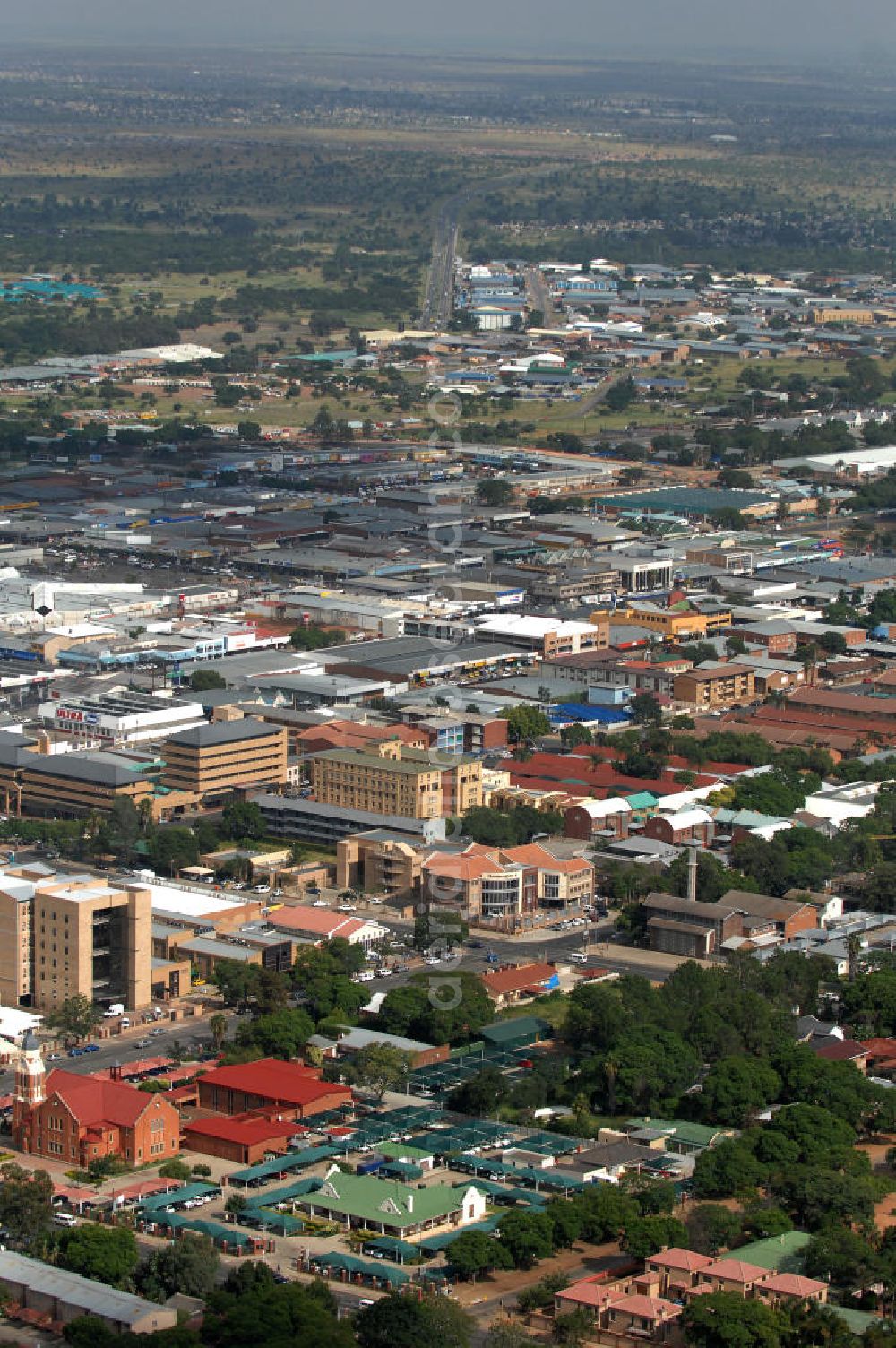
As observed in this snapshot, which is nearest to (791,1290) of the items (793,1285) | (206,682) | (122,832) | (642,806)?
(793,1285)

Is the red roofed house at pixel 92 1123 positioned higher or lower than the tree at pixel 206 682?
higher

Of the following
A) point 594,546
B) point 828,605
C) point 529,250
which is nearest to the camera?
point 828,605

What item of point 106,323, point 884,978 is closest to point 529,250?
point 106,323

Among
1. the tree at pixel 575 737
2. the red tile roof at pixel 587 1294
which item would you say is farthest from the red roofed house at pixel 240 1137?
the tree at pixel 575 737

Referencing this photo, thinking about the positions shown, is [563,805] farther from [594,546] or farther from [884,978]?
[594,546]

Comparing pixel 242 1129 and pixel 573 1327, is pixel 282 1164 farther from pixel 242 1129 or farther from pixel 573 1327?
pixel 573 1327

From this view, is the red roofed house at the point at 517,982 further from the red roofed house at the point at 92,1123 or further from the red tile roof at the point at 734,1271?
the red tile roof at the point at 734,1271
